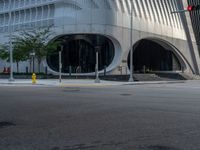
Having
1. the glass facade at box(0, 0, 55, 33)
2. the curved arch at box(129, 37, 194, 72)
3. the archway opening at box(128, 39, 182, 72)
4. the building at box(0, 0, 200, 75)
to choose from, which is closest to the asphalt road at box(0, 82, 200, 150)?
the building at box(0, 0, 200, 75)

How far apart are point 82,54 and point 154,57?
1742 cm

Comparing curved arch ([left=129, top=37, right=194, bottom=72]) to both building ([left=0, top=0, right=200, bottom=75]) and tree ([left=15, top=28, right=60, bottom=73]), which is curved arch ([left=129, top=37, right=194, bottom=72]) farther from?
tree ([left=15, top=28, right=60, bottom=73])

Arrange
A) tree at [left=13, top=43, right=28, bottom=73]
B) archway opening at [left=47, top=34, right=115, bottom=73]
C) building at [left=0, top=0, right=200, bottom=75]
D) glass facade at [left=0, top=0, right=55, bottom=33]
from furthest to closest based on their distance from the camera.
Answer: glass facade at [left=0, top=0, right=55, bottom=33], archway opening at [left=47, top=34, right=115, bottom=73], building at [left=0, top=0, right=200, bottom=75], tree at [left=13, top=43, right=28, bottom=73]

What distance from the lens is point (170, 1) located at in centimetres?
6725

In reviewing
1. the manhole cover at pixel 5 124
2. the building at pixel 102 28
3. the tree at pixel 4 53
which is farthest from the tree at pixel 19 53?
the manhole cover at pixel 5 124

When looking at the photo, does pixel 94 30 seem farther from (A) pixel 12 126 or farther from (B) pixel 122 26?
(A) pixel 12 126

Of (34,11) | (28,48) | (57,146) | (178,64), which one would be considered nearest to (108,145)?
(57,146)

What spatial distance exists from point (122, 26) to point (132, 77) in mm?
12511

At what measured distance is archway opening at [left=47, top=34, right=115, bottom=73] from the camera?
54812mm

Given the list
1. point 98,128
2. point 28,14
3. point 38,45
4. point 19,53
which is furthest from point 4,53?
point 98,128

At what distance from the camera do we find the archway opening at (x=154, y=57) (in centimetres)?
6731

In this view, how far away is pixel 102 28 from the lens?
52.4 m

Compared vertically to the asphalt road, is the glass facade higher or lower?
higher

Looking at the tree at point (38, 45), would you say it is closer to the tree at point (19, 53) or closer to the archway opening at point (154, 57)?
the tree at point (19, 53)
